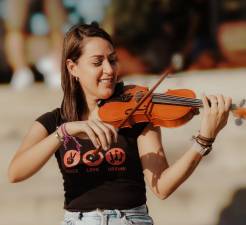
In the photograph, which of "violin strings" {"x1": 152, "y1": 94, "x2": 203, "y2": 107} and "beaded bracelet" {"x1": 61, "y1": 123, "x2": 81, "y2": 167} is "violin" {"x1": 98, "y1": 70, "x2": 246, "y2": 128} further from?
"beaded bracelet" {"x1": 61, "y1": 123, "x2": 81, "y2": 167}

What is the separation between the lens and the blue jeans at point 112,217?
2.70 m

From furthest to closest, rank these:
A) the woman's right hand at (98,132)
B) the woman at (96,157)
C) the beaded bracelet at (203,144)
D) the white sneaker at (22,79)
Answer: the white sneaker at (22,79) → the woman at (96,157) → the beaded bracelet at (203,144) → the woman's right hand at (98,132)

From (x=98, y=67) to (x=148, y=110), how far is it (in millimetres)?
247

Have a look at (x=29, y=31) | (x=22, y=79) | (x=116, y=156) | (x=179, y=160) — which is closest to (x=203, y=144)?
(x=179, y=160)

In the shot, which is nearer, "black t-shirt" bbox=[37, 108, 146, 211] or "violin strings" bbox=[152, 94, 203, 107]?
"violin strings" bbox=[152, 94, 203, 107]

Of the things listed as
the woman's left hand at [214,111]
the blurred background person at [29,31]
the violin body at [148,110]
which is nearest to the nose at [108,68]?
the violin body at [148,110]

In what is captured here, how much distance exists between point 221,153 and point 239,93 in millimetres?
732

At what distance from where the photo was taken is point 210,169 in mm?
4816

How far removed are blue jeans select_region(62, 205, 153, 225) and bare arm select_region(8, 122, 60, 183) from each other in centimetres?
23

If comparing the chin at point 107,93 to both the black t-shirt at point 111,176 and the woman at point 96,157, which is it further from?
the black t-shirt at point 111,176

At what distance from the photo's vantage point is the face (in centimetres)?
275

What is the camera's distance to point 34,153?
2.67 metres

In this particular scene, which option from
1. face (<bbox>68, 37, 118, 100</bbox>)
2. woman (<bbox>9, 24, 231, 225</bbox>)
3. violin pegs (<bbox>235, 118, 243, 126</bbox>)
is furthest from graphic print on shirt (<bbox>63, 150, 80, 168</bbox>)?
violin pegs (<bbox>235, 118, 243, 126</bbox>)

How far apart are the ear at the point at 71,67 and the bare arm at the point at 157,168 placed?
36 cm
